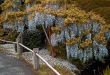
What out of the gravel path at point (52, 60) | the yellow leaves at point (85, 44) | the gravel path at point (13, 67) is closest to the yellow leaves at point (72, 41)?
the yellow leaves at point (85, 44)

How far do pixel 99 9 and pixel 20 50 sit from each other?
13.5 feet

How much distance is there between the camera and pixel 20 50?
17.3 metres

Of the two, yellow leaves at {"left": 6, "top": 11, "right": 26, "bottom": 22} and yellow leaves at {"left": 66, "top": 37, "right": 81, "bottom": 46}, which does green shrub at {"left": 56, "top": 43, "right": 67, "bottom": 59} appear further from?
yellow leaves at {"left": 6, "top": 11, "right": 26, "bottom": 22}

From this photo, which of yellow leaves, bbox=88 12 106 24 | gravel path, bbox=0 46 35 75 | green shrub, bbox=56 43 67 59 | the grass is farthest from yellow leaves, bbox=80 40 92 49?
gravel path, bbox=0 46 35 75

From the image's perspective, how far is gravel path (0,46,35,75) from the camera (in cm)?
1362

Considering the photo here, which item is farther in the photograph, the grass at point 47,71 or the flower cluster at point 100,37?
the flower cluster at point 100,37

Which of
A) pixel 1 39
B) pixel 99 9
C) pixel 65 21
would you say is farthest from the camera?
pixel 1 39

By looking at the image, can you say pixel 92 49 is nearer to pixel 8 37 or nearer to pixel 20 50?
pixel 20 50

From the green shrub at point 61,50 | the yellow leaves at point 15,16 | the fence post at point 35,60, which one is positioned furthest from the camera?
the yellow leaves at point 15,16

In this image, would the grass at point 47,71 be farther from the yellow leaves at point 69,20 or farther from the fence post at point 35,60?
the yellow leaves at point 69,20

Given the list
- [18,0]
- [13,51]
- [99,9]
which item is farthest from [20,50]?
[18,0]

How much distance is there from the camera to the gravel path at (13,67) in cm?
1362

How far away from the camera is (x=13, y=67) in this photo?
14688mm

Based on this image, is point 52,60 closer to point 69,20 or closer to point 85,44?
point 85,44
